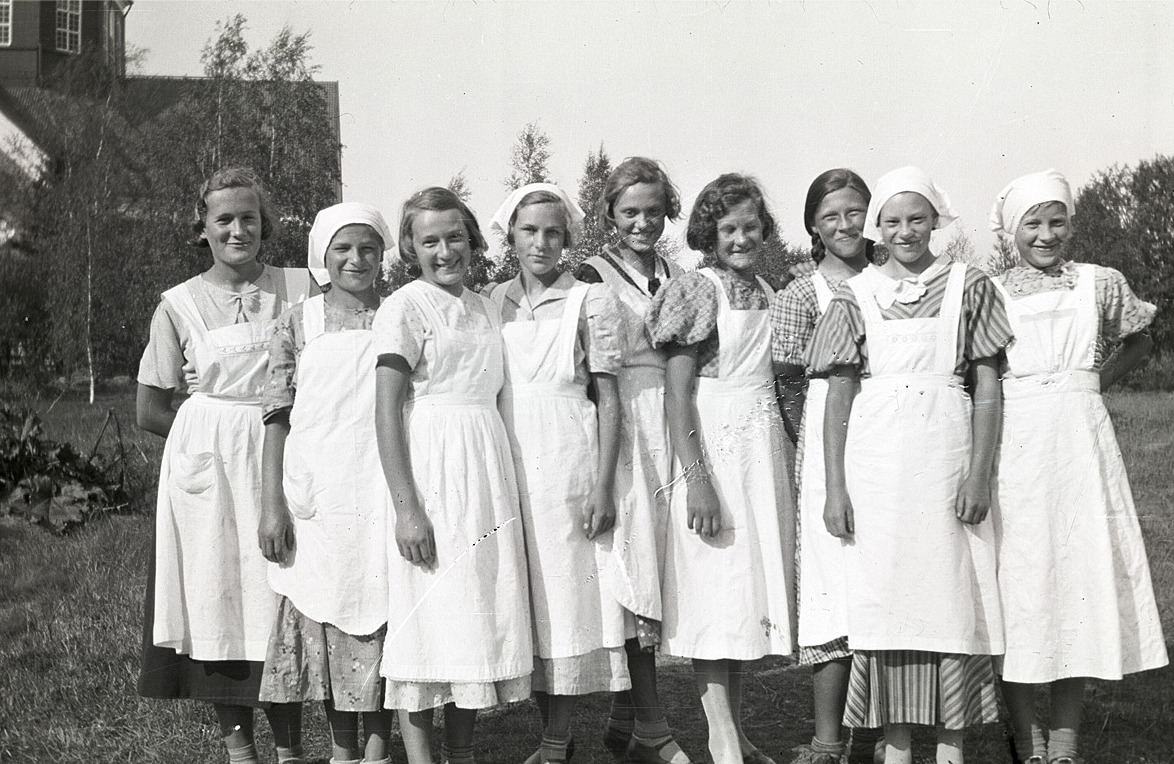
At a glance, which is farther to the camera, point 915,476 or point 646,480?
point 646,480

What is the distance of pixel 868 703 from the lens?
12.0 ft

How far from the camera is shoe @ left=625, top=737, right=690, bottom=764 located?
4.09 m

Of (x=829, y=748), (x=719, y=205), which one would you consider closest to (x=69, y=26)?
(x=719, y=205)

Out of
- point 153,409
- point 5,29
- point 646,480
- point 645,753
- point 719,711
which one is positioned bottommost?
point 645,753

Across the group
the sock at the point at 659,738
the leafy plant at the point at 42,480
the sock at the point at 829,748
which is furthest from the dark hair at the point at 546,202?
the leafy plant at the point at 42,480

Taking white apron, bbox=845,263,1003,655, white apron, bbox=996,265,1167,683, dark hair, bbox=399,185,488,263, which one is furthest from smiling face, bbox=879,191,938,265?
dark hair, bbox=399,185,488,263

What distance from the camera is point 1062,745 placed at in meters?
3.74

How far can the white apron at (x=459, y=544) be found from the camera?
346cm

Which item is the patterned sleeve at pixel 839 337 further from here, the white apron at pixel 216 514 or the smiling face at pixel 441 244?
the white apron at pixel 216 514

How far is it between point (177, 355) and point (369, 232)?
3.04 feet

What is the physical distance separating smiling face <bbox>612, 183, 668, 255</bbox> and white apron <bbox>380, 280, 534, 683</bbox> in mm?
926

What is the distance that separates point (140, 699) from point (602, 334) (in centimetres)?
299

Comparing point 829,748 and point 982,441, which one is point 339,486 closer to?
point 829,748

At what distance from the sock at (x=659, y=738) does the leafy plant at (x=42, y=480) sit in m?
5.14
